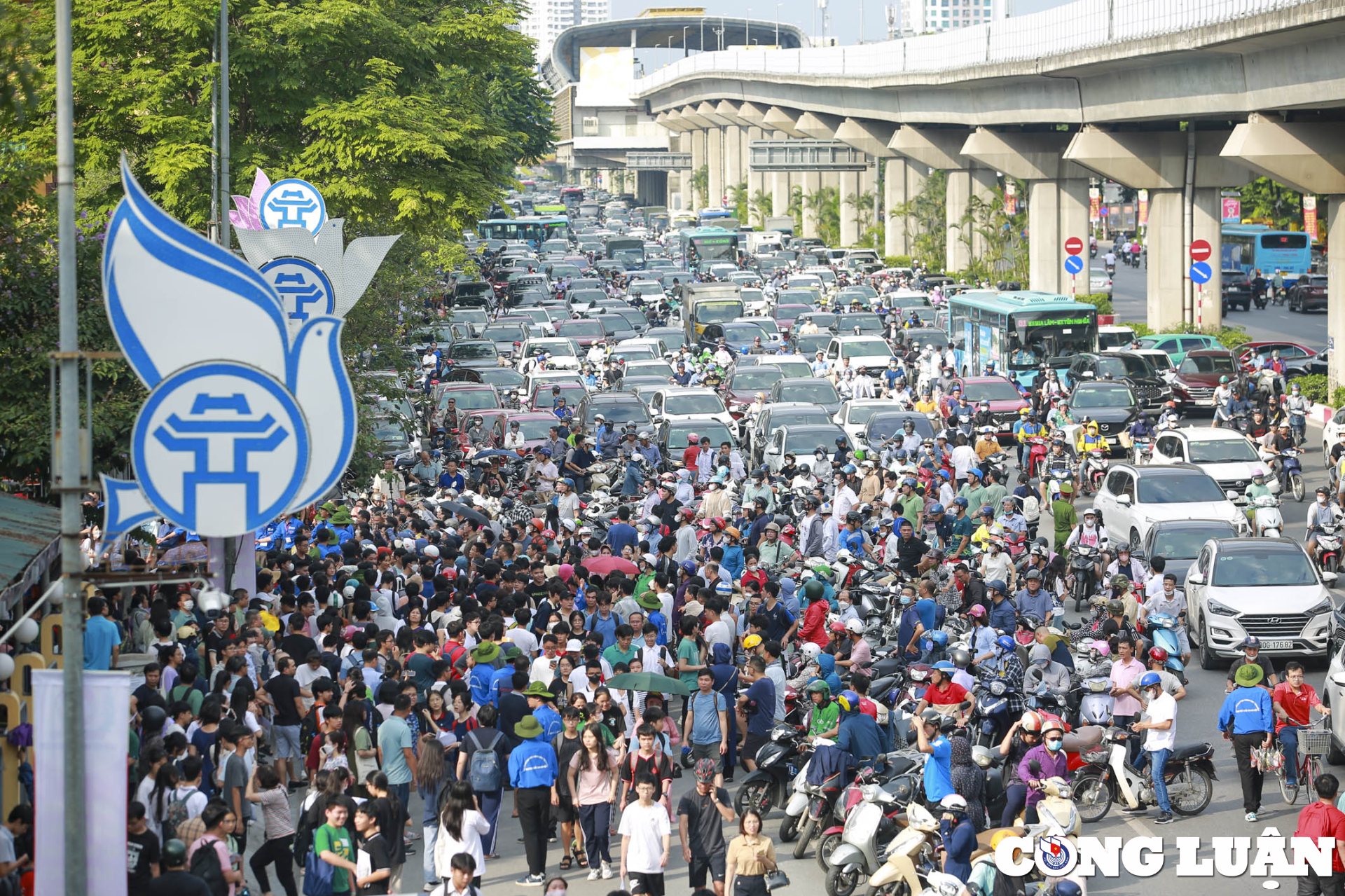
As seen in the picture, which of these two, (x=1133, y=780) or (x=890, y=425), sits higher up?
(x=890, y=425)


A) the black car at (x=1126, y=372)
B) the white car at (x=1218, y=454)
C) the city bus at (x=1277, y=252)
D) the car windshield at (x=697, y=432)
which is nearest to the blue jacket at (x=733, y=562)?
the white car at (x=1218, y=454)

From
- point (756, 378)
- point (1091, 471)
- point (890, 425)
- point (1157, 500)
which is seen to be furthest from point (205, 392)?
point (756, 378)

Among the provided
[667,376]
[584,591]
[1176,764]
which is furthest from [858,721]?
[667,376]

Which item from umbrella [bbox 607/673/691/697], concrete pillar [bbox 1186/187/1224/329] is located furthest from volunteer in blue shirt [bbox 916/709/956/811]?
concrete pillar [bbox 1186/187/1224/329]

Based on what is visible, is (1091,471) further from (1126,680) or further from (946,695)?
(946,695)

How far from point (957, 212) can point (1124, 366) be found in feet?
117

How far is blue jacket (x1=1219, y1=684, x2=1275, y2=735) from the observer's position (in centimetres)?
1403

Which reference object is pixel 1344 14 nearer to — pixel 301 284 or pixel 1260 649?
pixel 1260 649

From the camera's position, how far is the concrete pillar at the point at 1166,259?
1921 inches

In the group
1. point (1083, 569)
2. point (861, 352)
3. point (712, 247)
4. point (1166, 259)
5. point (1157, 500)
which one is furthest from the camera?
point (712, 247)

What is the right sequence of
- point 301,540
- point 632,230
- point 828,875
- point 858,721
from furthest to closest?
point 632,230 < point 301,540 < point 858,721 < point 828,875

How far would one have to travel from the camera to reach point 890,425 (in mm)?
29781

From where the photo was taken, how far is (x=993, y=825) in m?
14.1

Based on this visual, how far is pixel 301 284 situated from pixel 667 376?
23.4 meters
